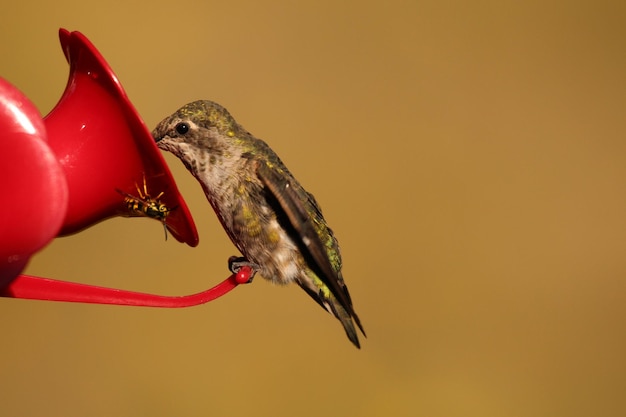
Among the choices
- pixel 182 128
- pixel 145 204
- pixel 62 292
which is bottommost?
pixel 62 292

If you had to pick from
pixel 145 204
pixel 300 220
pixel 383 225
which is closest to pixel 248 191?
pixel 300 220

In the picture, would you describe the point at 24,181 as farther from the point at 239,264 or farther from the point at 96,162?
the point at 239,264

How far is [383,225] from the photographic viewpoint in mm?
2771

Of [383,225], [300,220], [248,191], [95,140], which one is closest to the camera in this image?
[95,140]

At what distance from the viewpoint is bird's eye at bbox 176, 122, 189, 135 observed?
4.51ft

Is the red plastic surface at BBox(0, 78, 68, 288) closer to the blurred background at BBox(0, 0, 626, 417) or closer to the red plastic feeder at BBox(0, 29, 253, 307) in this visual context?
the red plastic feeder at BBox(0, 29, 253, 307)

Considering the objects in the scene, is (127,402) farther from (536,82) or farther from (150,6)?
(536,82)

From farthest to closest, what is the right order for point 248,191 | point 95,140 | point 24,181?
point 248,191, point 95,140, point 24,181

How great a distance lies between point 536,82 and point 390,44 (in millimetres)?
665

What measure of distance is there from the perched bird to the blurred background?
1.04 metres

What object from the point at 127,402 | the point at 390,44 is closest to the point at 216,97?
the point at 390,44

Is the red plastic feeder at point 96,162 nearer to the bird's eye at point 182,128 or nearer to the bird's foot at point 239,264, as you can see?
the bird's eye at point 182,128

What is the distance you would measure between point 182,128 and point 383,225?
59.6 inches

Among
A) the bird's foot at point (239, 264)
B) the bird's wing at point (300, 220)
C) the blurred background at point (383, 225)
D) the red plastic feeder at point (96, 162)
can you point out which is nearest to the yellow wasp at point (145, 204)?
the red plastic feeder at point (96, 162)
